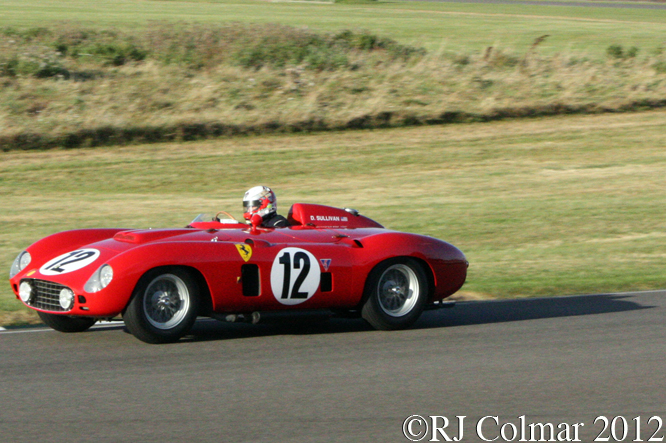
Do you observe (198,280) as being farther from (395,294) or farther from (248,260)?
(395,294)

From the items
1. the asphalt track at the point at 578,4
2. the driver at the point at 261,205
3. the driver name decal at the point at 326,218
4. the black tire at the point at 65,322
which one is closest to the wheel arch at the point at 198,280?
the black tire at the point at 65,322

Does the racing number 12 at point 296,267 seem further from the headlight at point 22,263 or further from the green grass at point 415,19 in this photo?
the green grass at point 415,19

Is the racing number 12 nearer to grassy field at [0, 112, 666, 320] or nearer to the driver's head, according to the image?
the driver's head

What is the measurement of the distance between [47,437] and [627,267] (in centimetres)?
971

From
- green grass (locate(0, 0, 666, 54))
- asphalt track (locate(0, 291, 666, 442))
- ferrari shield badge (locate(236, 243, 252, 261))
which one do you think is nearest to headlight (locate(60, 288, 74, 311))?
asphalt track (locate(0, 291, 666, 442))

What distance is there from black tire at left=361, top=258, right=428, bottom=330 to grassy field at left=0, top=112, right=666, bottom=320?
2.74 m

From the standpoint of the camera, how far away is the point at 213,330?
27.1 feet

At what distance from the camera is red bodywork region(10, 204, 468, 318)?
7.13m

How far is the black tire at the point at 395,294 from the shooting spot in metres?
8.10

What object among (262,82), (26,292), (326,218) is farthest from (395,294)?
(262,82)

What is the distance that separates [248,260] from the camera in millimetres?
7527

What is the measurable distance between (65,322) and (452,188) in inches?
467

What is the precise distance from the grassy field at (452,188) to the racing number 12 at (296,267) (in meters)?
3.68

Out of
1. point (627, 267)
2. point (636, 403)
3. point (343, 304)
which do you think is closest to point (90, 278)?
point (343, 304)
